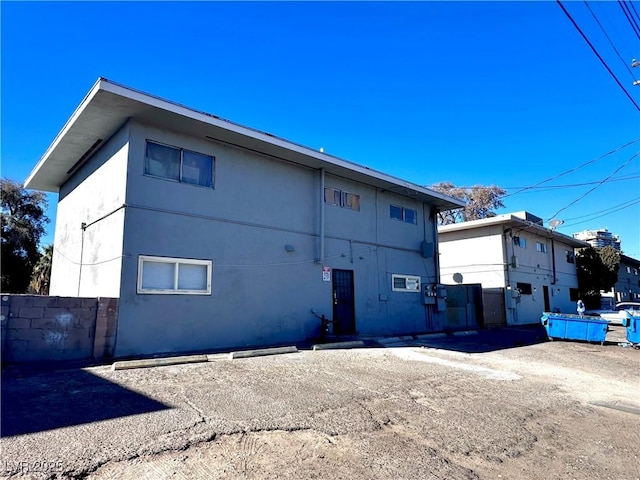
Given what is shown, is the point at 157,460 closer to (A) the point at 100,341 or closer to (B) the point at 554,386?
(A) the point at 100,341

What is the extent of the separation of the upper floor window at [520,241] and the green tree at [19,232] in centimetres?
2597

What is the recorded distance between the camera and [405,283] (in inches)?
613

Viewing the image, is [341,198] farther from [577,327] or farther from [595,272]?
[595,272]

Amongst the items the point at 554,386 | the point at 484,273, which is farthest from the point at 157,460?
the point at 484,273

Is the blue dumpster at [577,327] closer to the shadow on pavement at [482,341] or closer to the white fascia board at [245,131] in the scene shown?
the shadow on pavement at [482,341]

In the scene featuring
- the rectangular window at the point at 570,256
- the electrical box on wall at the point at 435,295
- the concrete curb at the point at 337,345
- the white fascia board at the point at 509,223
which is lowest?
the concrete curb at the point at 337,345

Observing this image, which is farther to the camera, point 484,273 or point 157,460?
point 484,273

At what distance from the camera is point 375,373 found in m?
7.60

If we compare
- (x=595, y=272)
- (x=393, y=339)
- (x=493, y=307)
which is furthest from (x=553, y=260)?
(x=393, y=339)

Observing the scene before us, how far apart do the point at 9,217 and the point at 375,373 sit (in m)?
23.1

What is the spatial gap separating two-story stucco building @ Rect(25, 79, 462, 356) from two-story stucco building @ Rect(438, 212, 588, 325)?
28.2 feet

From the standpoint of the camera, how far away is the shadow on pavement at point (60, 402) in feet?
14.0

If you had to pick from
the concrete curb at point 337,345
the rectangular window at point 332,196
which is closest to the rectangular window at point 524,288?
the rectangular window at point 332,196

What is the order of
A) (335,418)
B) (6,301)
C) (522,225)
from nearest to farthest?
(335,418), (6,301), (522,225)
